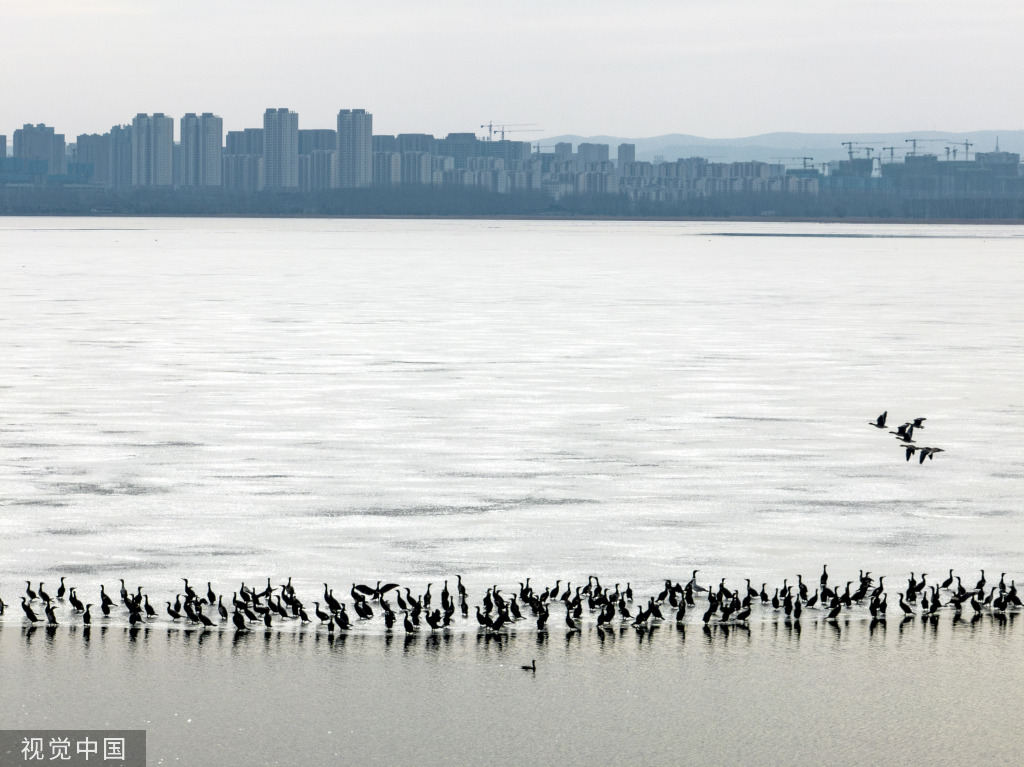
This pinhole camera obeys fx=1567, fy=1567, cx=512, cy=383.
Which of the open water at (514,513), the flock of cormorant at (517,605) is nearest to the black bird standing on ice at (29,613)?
the flock of cormorant at (517,605)

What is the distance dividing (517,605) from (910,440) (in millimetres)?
13322

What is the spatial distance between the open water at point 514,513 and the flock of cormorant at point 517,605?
0.99ft

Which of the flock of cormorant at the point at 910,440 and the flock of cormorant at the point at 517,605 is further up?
the flock of cormorant at the point at 910,440

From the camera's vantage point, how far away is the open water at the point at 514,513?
1409 centimetres

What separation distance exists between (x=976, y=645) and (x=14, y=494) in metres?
14.1

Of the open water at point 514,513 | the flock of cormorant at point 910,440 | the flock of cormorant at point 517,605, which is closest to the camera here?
the open water at point 514,513

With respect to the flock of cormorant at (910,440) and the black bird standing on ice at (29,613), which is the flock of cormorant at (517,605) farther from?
the flock of cormorant at (910,440)

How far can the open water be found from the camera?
1409 centimetres

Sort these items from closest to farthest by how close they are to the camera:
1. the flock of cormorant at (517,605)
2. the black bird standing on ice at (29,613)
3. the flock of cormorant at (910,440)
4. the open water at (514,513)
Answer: the open water at (514,513), the black bird standing on ice at (29,613), the flock of cormorant at (517,605), the flock of cormorant at (910,440)

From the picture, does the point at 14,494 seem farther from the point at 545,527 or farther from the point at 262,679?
the point at 262,679

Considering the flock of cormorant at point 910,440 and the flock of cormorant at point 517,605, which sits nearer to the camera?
the flock of cormorant at point 517,605

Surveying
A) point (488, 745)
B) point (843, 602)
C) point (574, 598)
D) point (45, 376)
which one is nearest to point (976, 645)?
point (843, 602)

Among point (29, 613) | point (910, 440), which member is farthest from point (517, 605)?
point (910, 440)

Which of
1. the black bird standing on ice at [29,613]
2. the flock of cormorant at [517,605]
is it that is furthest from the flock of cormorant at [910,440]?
the black bird standing on ice at [29,613]
